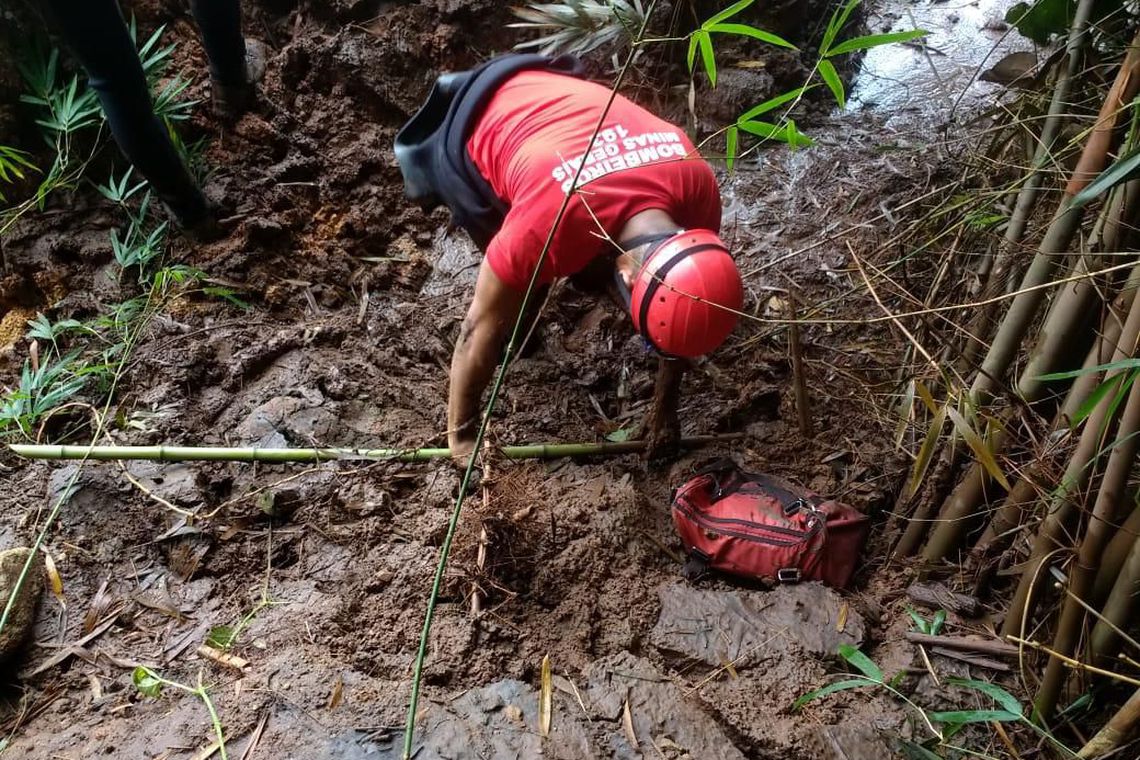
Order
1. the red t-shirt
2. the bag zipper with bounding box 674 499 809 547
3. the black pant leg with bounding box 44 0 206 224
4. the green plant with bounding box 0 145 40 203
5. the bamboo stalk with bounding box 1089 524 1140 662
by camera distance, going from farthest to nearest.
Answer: the green plant with bounding box 0 145 40 203 < the black pant leg with bounding box 44 0 206 224 < the bag zipper with bounding box 674 499 809 547 < the red t-shirt < the bamboo stalk with bounding box 1089 524 1140 662

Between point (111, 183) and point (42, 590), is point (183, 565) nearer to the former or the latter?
point (42, 590)

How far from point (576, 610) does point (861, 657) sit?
2.42ft

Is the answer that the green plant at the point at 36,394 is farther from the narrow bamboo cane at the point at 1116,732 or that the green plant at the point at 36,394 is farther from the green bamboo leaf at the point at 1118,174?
the narrow bamboo cane at the point at 1116,732

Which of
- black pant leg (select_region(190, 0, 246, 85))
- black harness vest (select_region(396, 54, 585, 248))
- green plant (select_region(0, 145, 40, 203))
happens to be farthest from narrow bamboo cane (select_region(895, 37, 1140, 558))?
green plant (select_region(0, 145, 40, 203))

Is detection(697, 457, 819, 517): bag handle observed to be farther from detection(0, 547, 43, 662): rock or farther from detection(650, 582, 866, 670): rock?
detection(0, 547, 43, 662): rock

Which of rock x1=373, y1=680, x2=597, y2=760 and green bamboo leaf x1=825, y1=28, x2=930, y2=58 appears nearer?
green bamboo leaf x1=825, y1=28, x2=930, y2=58

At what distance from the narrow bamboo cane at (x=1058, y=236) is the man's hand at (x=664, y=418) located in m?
0.90

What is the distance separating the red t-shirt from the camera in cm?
198

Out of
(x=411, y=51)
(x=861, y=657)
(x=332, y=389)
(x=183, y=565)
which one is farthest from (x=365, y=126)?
(x=861, y=657)

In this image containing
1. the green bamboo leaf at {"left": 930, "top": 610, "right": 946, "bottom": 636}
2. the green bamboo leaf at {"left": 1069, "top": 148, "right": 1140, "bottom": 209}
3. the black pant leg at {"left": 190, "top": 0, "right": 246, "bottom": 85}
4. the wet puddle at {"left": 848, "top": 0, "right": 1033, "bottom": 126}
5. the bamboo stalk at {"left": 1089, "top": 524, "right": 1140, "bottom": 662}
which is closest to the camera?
the green bamboo leaf at {"left": 1069, "top": 148, "right": 1140, "bottom": 209}

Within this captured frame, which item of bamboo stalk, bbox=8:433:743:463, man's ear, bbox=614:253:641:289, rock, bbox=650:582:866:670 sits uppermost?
man's ear, bbox=614:253:641:289

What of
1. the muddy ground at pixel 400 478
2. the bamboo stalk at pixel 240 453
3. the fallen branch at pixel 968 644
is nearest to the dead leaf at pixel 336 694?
the muddy ground at pixel 400 478

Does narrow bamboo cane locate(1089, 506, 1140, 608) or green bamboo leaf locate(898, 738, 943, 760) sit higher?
narrow bamboo cane locate(1089, 506, 1140, 608)

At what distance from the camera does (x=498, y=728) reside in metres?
1.59
